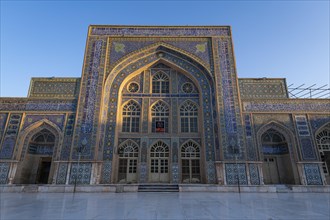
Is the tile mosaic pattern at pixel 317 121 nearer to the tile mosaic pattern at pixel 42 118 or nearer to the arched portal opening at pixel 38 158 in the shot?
the tile mosaic pattern at pixel 42 118

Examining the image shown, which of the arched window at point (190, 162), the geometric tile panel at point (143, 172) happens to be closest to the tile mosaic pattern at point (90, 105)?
the geometric tile panel at point (143, 172)

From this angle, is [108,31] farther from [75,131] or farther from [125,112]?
[75,131]

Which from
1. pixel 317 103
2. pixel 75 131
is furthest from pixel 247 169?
pixel 75 131

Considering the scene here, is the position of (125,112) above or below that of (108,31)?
below

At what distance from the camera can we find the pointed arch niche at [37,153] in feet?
43.6

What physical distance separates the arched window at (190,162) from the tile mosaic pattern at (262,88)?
5814mm

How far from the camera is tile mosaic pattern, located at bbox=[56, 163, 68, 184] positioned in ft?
41.1

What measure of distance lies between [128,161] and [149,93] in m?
5.54

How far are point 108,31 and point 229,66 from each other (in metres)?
10.5

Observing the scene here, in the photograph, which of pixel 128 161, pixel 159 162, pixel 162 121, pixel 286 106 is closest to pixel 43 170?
A: pixel 128 161

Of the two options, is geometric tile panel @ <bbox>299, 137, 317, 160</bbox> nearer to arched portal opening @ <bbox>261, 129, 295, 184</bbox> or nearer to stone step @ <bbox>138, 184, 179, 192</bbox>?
arched portal opening @ <bbox>261, 129, 295, 184</bbox>

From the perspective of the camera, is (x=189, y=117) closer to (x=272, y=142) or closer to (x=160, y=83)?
(x=160, y=83)

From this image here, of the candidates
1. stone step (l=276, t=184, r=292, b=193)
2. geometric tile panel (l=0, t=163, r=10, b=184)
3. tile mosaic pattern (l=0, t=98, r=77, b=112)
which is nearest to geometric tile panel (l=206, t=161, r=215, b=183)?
stone step (l=276, t=184, r=292, b=193)

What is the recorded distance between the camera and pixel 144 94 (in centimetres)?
1588
